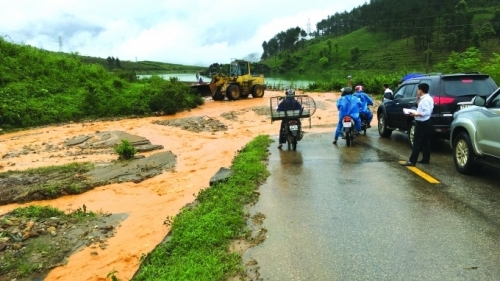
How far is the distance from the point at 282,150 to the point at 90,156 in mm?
6104

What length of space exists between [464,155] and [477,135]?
0.63 meters

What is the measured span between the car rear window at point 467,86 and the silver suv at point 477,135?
142cm

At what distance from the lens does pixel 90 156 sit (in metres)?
12.4

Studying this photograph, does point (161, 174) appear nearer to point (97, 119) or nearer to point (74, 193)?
point (74, 193)

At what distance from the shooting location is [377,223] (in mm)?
5027

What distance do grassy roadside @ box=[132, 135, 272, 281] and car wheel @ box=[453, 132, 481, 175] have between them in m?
3.81

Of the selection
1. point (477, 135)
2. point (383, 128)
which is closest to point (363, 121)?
point (383, 128)

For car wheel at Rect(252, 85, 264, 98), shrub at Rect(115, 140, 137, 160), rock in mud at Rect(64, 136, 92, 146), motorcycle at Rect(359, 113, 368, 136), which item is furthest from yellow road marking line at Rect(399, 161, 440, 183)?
car wheel at Rect(252, 85, 264, 98)

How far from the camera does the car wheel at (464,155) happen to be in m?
7.04

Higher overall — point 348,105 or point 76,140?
point 348,105

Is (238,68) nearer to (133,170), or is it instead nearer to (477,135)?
(133,170)

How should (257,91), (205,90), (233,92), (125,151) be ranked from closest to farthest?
1. (125,151)
2. (233,92)
3. (205,90)
4. (257,91)

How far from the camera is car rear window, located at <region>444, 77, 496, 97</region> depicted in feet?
28.6

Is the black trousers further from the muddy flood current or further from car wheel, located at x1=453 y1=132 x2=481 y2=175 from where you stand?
the muddy flood current
